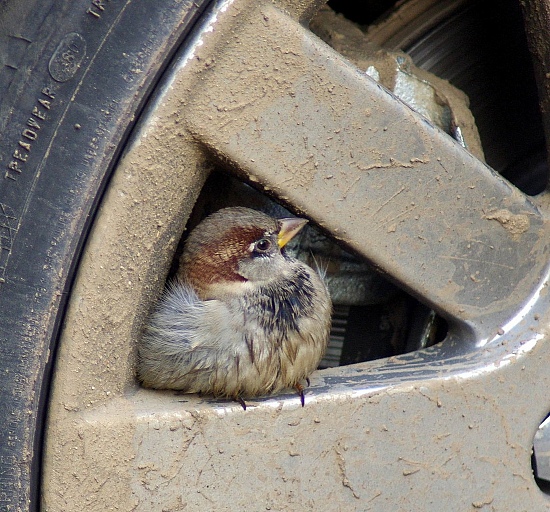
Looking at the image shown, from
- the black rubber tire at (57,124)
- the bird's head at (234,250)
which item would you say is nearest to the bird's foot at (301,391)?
the bird's head at (234,250)

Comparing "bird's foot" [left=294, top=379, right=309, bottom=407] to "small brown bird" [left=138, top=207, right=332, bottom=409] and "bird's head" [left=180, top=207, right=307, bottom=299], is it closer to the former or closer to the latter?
"small brown bird" [left=138, top=207, right=332, bottom=409]

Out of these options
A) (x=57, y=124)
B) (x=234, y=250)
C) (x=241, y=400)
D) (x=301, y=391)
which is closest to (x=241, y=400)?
(x=241, y=400)

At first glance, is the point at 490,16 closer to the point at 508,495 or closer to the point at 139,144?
the point at 139,144

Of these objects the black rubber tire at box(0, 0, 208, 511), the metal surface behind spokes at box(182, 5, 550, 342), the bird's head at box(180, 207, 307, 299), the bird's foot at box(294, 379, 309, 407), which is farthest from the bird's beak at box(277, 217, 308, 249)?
the black rubber tire at box(0, 0, 208, 511)

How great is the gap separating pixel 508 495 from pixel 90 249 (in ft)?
3.26

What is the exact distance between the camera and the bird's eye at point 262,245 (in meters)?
1.72

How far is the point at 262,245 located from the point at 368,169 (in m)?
0.39

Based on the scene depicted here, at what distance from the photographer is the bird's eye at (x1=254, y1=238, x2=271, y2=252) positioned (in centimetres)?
172

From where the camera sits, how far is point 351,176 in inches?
56.3

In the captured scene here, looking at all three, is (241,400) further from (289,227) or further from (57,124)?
(57,124)

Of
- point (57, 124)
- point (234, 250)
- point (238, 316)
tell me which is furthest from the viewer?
point (234, 250)

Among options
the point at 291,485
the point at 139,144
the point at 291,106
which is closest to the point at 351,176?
the point at 291,106

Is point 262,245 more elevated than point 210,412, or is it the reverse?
point 262,245

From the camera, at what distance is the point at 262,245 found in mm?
1738
